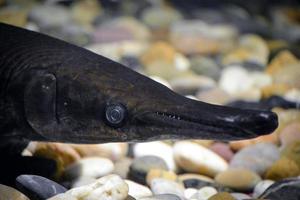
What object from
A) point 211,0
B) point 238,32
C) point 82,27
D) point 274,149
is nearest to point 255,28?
point 238,32

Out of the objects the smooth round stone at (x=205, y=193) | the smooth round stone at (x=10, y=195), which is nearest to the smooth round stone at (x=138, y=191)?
the smooth round stone at (x=205, y=193)

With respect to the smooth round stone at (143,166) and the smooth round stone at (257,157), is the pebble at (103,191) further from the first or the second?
the smooth round stone at (257,157)

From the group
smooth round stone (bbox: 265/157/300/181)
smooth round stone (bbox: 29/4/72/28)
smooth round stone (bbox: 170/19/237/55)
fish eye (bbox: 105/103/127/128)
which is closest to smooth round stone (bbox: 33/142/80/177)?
fish eye (bbox: 105/103/127/128)

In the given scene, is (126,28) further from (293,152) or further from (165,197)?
(165,197)

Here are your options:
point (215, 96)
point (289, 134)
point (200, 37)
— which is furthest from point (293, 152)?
point (200, 37)

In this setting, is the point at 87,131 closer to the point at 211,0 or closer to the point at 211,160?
the point at 211,160

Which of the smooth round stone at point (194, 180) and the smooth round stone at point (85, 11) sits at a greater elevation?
the smooth round stone at point (85, 11)
